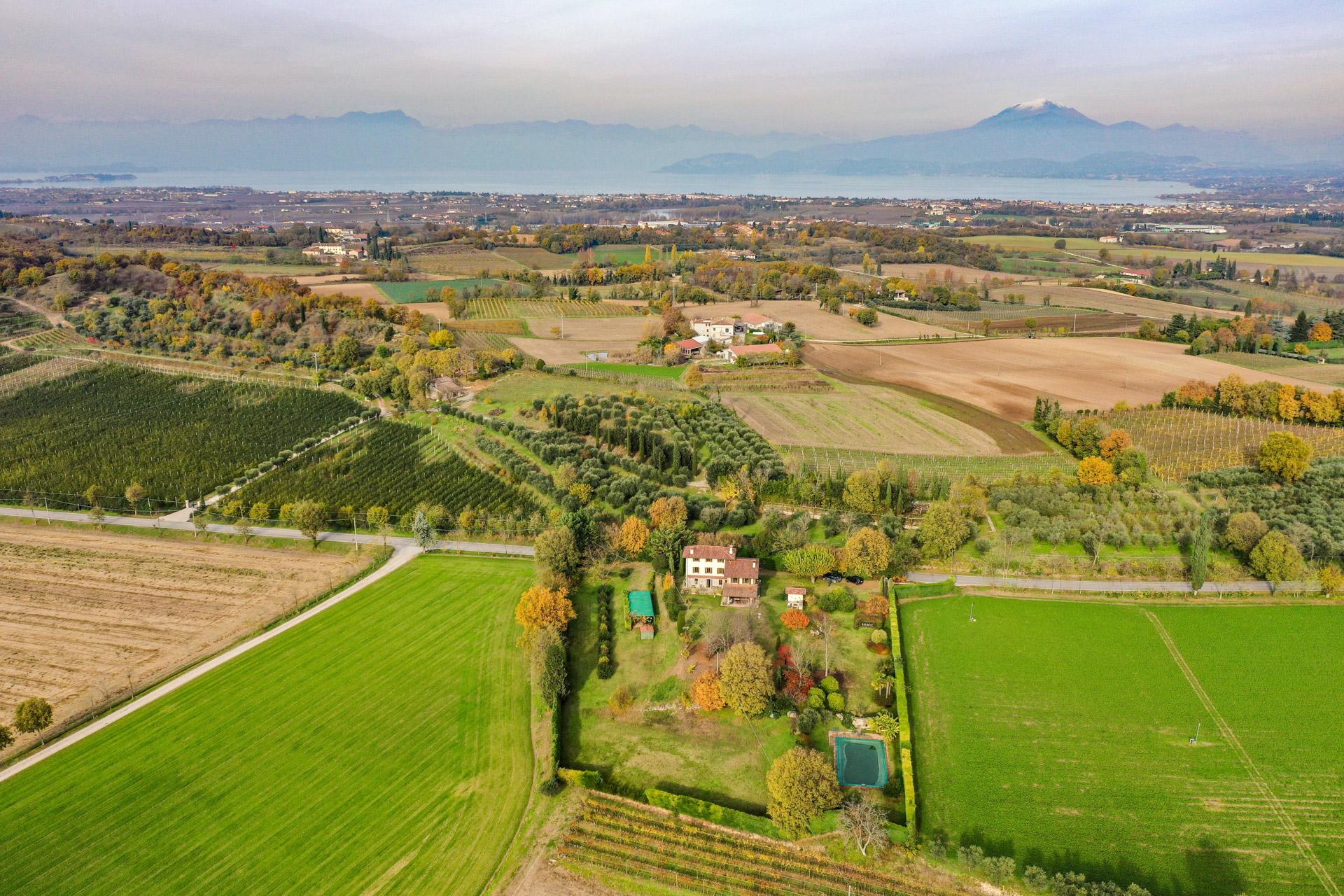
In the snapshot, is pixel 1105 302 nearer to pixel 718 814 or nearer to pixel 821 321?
pixel 821 321

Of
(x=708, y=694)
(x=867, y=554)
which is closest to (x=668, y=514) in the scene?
(x=867, y=554)

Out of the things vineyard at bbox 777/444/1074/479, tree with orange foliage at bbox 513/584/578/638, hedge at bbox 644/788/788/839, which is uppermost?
vineyard at bbox 777/444/1074/479

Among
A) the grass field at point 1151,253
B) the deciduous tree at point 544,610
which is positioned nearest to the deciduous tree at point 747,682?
the deciduous tree at point 544,610

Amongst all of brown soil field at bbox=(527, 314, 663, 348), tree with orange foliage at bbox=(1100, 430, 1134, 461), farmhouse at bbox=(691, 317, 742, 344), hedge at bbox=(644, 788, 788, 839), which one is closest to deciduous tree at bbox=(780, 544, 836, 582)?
hedge at bbox=(644, 788, 788, 839)

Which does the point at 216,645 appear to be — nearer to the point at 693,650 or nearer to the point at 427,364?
the point at 693,650

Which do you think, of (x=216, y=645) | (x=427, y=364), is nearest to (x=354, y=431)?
(x=427, y=364)

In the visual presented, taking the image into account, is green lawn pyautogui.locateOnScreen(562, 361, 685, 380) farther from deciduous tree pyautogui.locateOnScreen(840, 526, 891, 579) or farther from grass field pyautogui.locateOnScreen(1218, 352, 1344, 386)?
grass field pyautogui.locateOnScreen(1218, 352, 1344, 386)
